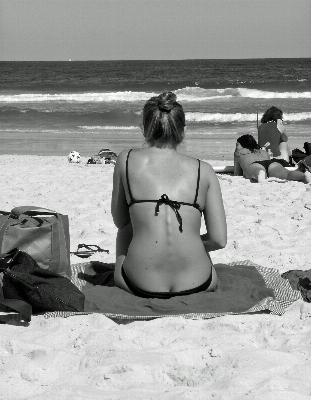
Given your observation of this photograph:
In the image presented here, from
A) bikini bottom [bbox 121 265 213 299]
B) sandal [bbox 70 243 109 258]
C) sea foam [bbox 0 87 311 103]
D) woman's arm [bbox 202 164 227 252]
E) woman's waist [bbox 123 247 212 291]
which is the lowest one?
sea foam [bbox 0 87 311 103]

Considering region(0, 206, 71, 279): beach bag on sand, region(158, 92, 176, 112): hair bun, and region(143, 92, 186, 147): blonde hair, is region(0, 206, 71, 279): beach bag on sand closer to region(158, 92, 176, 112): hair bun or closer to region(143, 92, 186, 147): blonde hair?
region(143, 92, 186, 147): blonde hair

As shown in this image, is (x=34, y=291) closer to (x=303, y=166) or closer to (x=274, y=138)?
Result: (x=303, y=166)

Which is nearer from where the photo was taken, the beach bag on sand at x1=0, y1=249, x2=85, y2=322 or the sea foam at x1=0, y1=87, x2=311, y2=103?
the beach bag on sand at x1=0, y1=249, x2=85, y2=322

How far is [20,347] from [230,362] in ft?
3.10

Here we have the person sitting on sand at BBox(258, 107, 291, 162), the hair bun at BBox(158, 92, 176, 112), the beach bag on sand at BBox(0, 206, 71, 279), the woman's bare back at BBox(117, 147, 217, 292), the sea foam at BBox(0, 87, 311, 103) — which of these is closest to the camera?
the hair bun at BBox(158, 92, 176, 112)

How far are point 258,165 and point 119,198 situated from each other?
4407mm

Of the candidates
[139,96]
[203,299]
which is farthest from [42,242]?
[139,96]

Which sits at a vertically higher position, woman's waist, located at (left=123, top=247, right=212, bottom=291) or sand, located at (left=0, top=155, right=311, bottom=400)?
woman's waist, located at (left=123, top=247, right=212, bottom=291)

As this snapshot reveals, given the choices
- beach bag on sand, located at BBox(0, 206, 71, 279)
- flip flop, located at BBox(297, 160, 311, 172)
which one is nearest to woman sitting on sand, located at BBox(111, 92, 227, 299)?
beach bag on sand, located at BBox(0, 206, 71, 279)

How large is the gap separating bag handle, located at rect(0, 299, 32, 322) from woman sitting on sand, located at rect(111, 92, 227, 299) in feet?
1.92

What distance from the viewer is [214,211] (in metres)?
3.41

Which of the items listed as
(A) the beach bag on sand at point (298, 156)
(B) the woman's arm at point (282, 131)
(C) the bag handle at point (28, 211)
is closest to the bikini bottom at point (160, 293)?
(C) the bag handle at point (28, 211)

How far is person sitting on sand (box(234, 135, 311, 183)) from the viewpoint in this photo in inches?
290

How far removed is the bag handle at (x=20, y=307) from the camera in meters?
3.26
